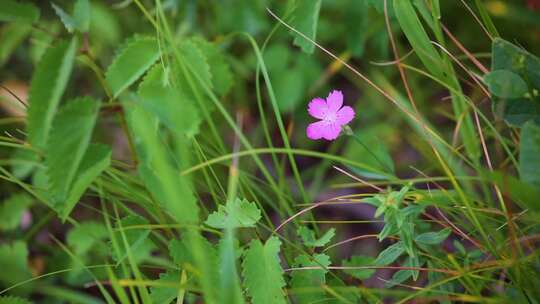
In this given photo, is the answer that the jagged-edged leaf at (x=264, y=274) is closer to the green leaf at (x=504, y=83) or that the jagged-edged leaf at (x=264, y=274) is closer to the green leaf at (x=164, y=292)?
the green leaf at (x=164, y=292)

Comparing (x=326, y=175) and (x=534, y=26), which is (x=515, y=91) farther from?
(x=326, y=175)

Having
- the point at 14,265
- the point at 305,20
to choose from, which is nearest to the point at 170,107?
the point at 305,20

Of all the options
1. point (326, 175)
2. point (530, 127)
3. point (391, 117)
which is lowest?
point (326, 175)

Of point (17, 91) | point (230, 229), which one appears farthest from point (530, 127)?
point (17, 91)

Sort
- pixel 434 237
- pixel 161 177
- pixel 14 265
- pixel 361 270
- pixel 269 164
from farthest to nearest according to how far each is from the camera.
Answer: pixel 269 164, pixel 14 265, pixel 361 270, pixel 434 237, pixel 161 177

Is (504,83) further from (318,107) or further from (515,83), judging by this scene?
(318,107)

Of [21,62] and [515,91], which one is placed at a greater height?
[515,91]
